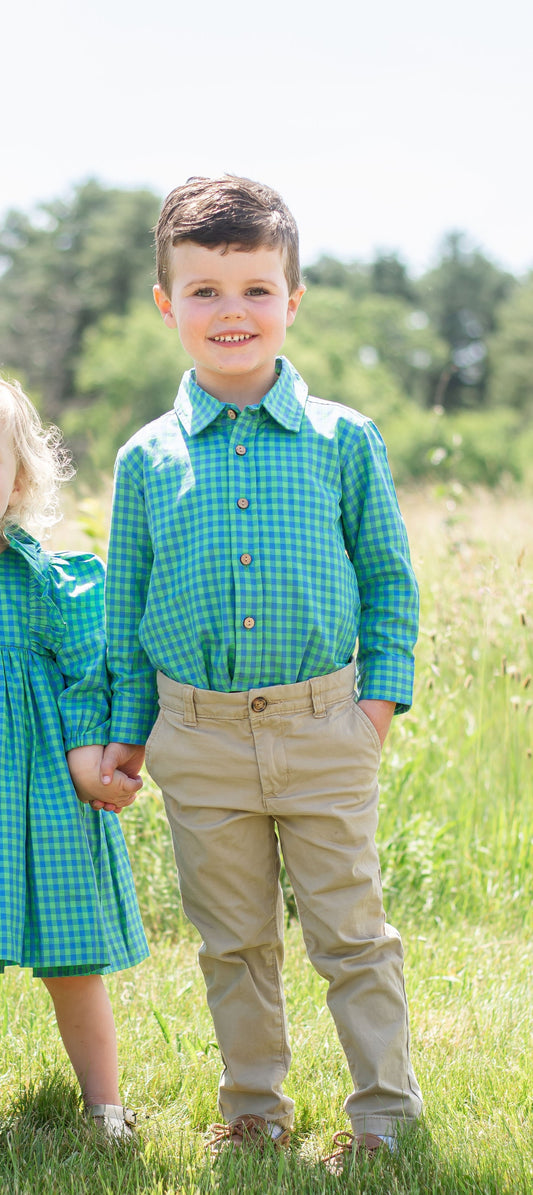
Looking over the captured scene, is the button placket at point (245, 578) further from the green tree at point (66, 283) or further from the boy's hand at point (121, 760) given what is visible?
the green tree at point (66, 283)

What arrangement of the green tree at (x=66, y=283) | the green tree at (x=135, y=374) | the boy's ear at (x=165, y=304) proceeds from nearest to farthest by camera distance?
the boy's ear at (x=165, y=304) → the green tree at (x=135, y=374) → the green tree at (x=66, y=283)

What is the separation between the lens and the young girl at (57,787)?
201cm

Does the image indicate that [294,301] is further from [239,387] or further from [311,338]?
[311,338]

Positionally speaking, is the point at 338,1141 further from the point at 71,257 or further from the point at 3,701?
the point at 71,257

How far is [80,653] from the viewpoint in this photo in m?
2.13

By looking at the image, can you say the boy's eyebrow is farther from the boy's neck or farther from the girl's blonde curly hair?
the girl's blonde curly hair

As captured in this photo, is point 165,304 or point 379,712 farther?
point 165,304

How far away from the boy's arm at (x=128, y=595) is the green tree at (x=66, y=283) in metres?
34.9

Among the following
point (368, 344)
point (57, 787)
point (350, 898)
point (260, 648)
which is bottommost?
point (350, 898)

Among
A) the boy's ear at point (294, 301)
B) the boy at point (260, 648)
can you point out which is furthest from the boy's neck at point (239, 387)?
the boy's ear at point (294, 301)

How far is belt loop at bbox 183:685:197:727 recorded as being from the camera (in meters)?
1.93

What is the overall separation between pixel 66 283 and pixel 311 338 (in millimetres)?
9206

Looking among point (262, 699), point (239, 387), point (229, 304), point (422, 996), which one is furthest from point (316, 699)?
point (422, 996)

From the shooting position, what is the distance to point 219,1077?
228cm
